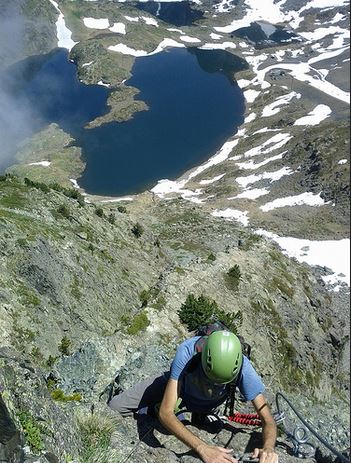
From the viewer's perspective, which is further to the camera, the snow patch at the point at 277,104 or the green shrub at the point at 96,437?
the snow patch at the point at 277,104

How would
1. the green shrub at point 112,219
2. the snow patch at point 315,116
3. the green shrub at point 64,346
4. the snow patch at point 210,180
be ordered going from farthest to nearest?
the snow patch at point 315,116 → the snow patch at point 210,180 → the green shrub at point 112,219 → the green shrub at point 64,346

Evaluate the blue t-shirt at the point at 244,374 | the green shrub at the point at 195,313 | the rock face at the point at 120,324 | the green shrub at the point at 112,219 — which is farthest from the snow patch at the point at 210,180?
the blue t-shirt at the point at 244,374

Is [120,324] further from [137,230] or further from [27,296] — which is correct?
[137,230]

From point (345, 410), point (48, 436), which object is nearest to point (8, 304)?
point (48, 436)

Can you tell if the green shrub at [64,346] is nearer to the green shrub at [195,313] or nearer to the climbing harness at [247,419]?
the green shrub at [195,313]

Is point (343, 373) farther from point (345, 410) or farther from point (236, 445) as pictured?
point (236, 445)

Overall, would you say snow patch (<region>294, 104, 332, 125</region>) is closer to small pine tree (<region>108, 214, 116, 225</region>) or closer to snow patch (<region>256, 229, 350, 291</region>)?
snow patch (<region>256, 229, 350, 291</region>)
